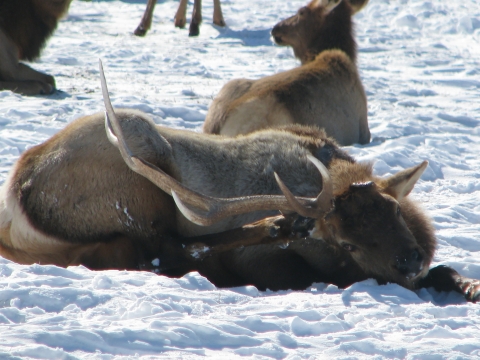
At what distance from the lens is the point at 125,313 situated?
9.54 ft

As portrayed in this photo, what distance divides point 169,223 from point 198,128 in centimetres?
358

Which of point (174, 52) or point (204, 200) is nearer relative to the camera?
point (204, 200)

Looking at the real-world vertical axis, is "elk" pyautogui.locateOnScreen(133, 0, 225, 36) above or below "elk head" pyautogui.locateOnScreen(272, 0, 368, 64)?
below

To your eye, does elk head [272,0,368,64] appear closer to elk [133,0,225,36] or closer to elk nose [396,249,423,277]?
elk nose [396,249,423,277]

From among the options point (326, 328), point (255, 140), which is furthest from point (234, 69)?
point (326, 328)

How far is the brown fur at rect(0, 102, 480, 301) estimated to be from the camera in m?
3.84

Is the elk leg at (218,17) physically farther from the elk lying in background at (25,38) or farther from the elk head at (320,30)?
the elk head at (320,30)

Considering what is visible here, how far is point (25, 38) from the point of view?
29.5ft

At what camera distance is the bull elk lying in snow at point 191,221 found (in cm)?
374

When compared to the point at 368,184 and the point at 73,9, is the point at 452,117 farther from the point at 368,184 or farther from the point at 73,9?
the point at 73,9

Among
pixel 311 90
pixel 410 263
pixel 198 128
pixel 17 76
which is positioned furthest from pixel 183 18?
pixel 410 263

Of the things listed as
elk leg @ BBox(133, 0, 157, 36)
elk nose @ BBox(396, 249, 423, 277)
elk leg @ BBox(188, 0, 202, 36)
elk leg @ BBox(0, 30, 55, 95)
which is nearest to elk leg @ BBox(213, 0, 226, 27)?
elk leg @ BBox(188, 0, 202, 36)

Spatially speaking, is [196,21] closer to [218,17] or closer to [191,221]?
[218,17]

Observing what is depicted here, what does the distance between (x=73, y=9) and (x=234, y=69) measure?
707 cm
